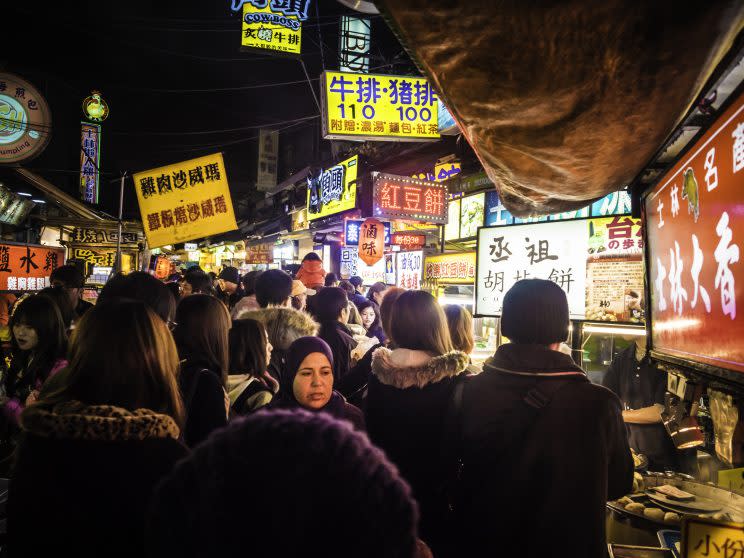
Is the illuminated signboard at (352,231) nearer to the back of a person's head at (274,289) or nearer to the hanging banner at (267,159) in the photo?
the back of a person's head at (274,289)

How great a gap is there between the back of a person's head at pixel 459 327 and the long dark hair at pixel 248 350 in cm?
175

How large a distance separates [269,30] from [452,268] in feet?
23.0

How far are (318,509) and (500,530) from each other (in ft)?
6.28

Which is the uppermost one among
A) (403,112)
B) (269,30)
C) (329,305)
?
(269,30)

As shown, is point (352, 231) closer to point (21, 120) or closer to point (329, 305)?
point (21, 120)

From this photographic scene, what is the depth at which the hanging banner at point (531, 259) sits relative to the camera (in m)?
4.40

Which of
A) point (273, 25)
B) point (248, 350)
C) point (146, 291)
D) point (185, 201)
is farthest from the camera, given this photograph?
point (273, 25)

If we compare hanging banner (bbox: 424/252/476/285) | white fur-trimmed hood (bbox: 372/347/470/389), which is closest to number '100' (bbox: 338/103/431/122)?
hanging banner (bbox: 424/252/476/285)

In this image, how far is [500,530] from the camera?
246 centimetres

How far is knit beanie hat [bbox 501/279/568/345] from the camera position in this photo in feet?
8.48

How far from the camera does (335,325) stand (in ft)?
19.4

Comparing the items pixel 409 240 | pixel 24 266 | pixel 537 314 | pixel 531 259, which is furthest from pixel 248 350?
pixel 409 240

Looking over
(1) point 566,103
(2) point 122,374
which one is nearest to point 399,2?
(1) point 566,103

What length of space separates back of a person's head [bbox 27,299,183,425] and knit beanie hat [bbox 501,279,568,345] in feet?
5.87
